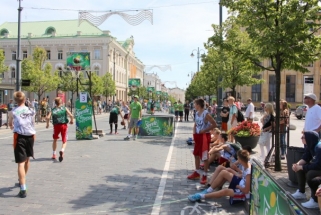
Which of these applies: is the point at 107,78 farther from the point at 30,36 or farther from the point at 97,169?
the point at 97,169

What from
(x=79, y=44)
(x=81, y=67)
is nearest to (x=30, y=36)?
(x=79, y=44)

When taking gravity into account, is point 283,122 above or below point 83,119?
above

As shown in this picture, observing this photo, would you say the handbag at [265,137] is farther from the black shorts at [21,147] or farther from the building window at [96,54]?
the building window at [96,54]

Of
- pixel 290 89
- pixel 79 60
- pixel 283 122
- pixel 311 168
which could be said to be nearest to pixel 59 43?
pixel 290 89

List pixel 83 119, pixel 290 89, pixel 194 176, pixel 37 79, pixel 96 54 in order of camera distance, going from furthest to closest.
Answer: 1. pixel 96 54
2. pixel 290 89
3. pixel 37 79
4. pixel 83 119
5. pixel 194 176

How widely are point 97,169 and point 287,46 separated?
517cm

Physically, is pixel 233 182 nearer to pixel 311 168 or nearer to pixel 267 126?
pixel 311 168

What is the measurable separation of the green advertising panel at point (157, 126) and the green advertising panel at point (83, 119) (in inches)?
92.9

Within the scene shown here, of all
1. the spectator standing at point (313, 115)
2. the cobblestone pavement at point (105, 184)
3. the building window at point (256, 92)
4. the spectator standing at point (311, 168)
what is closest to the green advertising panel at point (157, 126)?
the cobblestone pavement at point (105, 184)

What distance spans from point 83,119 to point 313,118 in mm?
9297

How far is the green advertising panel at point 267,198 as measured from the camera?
7.85 feet

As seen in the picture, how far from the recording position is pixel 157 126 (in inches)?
565

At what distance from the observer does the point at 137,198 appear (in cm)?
554

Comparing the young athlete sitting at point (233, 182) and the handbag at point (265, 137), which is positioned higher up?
the handbag at point (265, 137)
